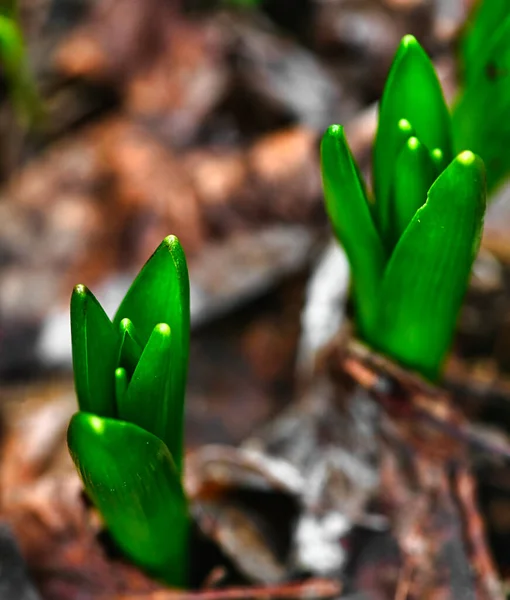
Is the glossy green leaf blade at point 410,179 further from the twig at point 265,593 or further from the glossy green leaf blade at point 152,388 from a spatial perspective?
the twig at point 265,593

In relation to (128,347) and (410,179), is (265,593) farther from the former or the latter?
(410,179)

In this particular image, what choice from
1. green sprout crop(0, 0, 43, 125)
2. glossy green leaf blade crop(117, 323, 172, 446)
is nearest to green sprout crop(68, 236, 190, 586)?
glossy green leaf blade crop(117, 323, 172, 446)

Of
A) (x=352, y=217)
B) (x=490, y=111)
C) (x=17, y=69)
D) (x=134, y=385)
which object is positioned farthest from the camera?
(x=17, y=69)

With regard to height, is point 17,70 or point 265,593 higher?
point 17,70

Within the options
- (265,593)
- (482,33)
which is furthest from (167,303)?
(482,33)

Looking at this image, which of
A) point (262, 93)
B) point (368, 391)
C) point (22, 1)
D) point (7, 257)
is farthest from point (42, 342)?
point (22, 1)

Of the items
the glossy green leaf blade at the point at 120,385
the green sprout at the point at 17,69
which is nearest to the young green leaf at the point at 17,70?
the green sprout at the point at 17,69
